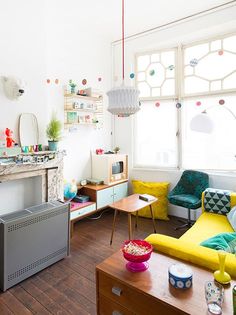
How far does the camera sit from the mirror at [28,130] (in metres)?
2.64

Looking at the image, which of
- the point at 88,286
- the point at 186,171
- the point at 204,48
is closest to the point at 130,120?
the point at 186,171

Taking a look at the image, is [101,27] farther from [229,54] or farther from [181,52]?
[229,54]

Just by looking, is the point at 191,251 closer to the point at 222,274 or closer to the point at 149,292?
the point at 222,274

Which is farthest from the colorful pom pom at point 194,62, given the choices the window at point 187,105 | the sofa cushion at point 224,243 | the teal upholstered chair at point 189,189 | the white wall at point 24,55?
the sofa cushion at point 224,243

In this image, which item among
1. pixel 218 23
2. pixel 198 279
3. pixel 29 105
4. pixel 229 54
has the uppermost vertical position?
pixel 218 23

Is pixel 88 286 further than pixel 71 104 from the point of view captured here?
No

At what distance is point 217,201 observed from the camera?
2.91m

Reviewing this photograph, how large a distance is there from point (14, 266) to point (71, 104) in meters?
2.35

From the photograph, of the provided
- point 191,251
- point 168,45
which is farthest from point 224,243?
point 168,45

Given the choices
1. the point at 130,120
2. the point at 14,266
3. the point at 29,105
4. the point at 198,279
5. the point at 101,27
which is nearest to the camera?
the point at 198,279

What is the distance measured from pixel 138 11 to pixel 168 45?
0.85m

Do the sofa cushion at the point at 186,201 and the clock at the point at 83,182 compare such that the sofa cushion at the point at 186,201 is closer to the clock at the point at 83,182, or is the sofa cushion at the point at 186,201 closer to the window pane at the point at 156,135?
the window pane at the point at 156,135

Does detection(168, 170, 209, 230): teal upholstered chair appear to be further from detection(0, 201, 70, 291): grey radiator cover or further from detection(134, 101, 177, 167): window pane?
detection(0, 201, 70, 291): grey radiator cover

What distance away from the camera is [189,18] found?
3477 mm
